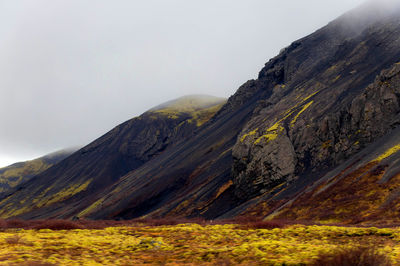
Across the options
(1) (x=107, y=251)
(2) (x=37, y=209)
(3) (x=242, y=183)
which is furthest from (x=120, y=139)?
(1) (x=107, y=251)

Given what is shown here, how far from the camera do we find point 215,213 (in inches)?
2064

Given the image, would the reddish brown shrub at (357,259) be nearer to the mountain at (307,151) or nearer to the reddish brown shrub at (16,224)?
the mountain at (307,151)

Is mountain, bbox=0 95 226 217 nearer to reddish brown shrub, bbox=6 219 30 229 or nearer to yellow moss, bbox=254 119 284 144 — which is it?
yellow moss, bbox=254 119 284 144

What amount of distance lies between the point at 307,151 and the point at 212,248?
1812 inches

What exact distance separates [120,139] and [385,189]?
168960 mm

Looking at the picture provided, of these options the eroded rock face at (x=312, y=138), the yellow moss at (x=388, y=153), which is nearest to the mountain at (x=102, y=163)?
the eroded rock face at (x=312, y=138)

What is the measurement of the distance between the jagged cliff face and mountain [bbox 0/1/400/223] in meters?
0.21

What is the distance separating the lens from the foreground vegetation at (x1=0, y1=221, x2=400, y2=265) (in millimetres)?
9031

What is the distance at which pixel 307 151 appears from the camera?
5322 centimetres

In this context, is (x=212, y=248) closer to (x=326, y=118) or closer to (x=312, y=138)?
(x=312, y=138)

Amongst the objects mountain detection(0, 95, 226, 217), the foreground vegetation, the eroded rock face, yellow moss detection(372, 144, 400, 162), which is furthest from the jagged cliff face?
mountain detection(0, 95, 226, 217)

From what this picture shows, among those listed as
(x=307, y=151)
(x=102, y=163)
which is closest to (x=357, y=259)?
(x=307, y=151)

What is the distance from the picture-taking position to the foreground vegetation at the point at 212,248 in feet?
29.6

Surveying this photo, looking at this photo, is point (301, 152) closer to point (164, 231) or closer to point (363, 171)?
point (363, 171)
